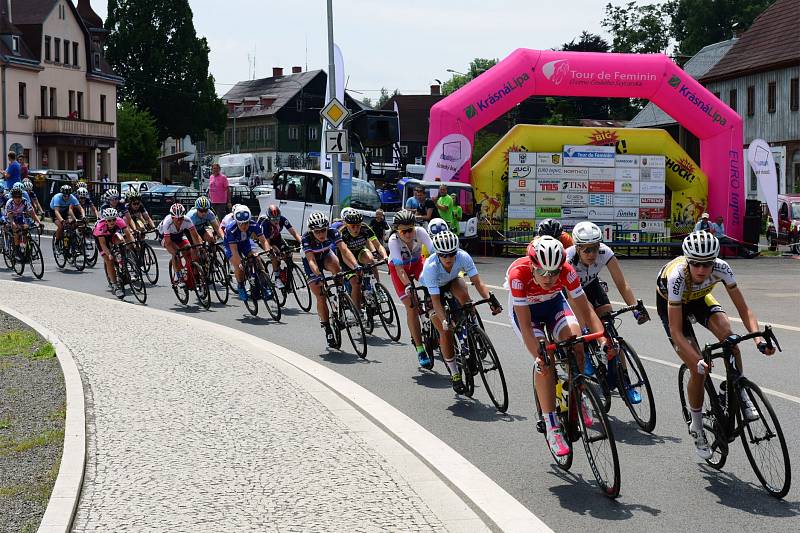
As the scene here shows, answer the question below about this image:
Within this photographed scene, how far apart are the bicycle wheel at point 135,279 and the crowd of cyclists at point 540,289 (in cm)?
128

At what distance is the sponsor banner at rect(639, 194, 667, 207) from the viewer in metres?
31.6

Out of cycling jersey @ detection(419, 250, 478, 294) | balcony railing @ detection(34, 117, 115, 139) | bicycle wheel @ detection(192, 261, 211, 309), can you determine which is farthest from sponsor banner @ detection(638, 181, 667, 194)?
balcony railing @ detection(34, 117, 115, 139)

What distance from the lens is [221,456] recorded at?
761 centimetres

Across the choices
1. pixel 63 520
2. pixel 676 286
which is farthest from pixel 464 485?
pixel 63 520

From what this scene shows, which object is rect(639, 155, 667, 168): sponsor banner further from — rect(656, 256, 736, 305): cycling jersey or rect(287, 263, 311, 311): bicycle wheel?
rect(656, 256, 736, 305): cycling jersey

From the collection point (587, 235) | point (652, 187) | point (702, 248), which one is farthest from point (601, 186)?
point (702, 248)

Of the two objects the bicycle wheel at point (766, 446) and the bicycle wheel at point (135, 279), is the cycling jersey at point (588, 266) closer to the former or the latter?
the bicycle wheel at point (766, 446)

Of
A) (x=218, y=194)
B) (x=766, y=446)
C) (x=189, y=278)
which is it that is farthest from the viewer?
(x=218, y=194)

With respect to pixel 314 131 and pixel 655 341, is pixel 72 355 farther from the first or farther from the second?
pixel 314 131

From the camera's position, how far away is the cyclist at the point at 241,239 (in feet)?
57.9

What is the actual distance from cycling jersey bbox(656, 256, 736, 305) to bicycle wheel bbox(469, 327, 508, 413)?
235cm

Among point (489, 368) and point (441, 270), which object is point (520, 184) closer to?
point (441, 270)

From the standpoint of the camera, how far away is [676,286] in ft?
24.8

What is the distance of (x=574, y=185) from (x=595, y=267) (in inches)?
843
